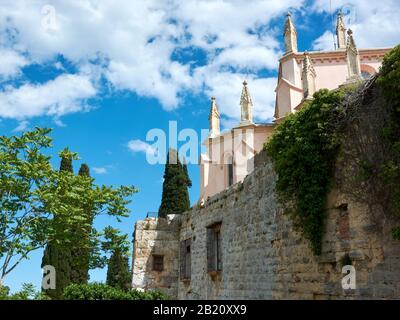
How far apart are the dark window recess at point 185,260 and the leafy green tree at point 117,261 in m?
2.53

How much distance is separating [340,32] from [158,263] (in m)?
22.6

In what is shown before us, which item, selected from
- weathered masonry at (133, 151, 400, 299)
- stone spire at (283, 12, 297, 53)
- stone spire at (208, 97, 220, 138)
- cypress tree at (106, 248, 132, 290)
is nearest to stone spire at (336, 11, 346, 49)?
stone spire at (283, 12, 297, 53)

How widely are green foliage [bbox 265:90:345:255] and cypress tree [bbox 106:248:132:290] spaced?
1268cm

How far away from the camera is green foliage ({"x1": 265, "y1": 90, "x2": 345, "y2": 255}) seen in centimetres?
716

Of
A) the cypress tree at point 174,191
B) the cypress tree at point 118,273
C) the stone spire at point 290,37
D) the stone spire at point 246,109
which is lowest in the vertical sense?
the cypress tree at point 118,273

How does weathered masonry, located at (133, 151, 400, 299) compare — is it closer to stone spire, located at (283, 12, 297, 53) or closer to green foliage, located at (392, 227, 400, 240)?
green foliage, located at (392, 227, 400, 240)

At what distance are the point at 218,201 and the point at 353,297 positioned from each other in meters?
7.02

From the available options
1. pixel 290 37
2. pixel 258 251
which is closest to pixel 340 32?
pixel 290 37

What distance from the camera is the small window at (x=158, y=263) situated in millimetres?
17677

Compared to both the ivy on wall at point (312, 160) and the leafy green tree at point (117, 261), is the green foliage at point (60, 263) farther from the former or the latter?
the ivy on wall at point (312, 160)

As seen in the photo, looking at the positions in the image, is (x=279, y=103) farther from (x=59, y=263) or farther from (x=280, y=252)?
(x=280, y=252)

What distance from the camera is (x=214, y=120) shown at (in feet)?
97.5

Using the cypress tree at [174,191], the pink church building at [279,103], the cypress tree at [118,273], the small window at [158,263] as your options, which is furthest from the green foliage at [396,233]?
the pink church building at [279,103]

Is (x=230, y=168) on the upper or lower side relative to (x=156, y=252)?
upper
